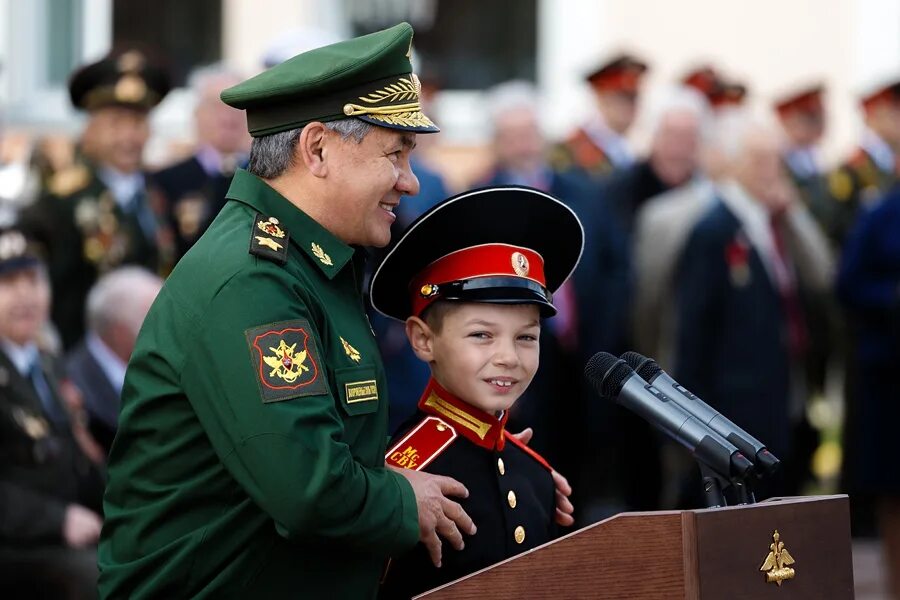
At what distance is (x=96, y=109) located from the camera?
8539mm

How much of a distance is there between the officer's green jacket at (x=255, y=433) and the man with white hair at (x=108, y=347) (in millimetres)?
3333

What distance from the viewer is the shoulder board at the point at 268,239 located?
3.52 meters

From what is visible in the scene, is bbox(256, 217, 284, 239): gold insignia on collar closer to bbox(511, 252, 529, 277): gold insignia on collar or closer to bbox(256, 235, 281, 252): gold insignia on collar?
bbox(256, 235, 281, 252): gold insignia on collar

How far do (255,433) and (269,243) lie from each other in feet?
1.35

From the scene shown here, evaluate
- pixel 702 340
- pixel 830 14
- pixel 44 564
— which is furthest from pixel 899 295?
pixel 830 14

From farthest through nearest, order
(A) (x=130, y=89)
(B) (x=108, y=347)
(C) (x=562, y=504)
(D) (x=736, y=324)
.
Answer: (A) (x=130, y=89), (D) (x=736, y=324), (B) (x=108, y=347), (C) (x=562, y=504)

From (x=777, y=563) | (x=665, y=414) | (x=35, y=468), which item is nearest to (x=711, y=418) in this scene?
(x=665, y=414)

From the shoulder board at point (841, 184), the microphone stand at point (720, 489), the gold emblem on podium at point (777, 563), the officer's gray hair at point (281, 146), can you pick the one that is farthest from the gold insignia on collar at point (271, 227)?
the shoulder board at point (841, 184)

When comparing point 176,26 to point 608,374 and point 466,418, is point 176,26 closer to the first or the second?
point 466,418

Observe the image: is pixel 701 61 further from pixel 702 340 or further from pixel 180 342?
pixel 180 342

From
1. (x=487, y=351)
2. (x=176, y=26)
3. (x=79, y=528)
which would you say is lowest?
(x=79, y=528)

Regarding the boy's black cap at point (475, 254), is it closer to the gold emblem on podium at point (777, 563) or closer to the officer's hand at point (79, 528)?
the gold emblem on podium at point (777, 563)

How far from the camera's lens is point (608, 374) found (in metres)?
3.64

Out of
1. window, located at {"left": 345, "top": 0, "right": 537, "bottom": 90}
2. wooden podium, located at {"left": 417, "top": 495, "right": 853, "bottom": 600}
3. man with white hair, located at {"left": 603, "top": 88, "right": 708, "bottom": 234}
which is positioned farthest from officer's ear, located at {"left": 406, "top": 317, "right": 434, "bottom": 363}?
window, located at {"left": 345, "top": 0, "right": 537, "bottom": 90}
